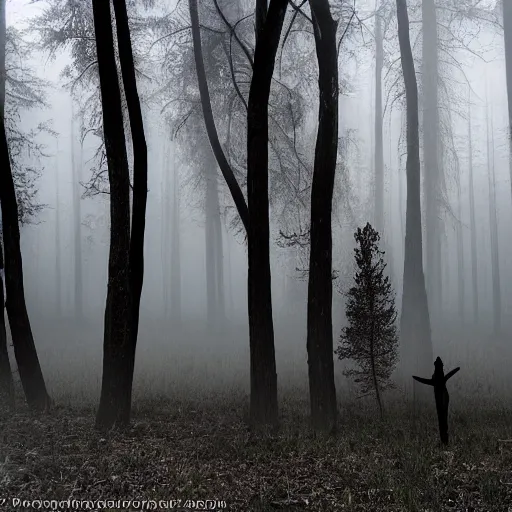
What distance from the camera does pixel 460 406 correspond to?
10.5 meters

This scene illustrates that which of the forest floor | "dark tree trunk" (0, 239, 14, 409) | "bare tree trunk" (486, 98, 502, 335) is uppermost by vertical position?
"bare tree trunk" (486, 98, 502, 335)

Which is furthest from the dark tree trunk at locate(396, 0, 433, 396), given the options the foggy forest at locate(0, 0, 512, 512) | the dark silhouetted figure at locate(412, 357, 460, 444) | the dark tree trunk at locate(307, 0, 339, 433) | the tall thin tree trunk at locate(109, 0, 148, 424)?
the tall thin tree trunk at locate(109, 0, 148, 424)

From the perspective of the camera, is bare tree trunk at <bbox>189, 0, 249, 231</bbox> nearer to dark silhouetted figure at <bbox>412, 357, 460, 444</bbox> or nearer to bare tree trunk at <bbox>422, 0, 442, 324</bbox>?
dark silhouetted figure at <bbox>412, 357, 460, 444</bbox>

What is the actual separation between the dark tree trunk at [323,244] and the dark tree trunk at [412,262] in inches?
190

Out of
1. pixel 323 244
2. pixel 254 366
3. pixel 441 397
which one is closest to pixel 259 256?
pixel 323 244

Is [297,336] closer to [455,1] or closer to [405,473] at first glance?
[455,1]

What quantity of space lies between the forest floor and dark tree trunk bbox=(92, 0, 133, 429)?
1.82ft

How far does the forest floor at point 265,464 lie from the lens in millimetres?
5379

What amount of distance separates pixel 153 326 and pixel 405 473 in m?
27.9

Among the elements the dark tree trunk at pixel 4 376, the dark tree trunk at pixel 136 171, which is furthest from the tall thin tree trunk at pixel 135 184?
the dark tree trunk at pixel 4 376

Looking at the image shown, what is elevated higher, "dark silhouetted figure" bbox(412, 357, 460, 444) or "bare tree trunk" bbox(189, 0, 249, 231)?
"bare tree trunk" bbox(189, 0, 249, 231)

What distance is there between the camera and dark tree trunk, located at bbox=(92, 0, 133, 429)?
8.37 m

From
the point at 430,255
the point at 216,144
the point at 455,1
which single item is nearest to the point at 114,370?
the point at 216,144

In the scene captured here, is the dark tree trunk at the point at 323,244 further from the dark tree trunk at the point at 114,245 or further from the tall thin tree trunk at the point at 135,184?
the dark tree trunk at the point at 114,245
